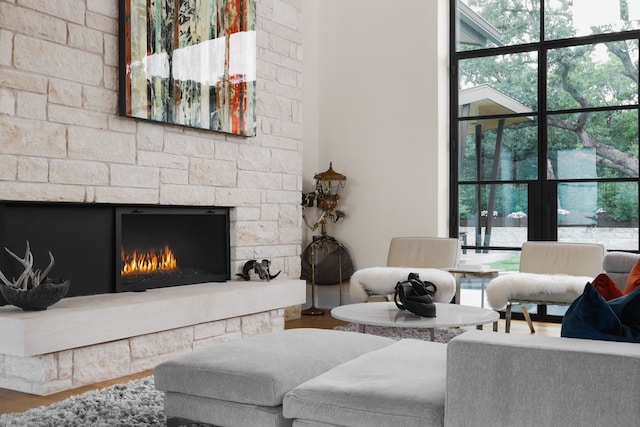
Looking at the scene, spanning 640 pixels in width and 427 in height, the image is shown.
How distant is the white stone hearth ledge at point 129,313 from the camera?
10.7 feet

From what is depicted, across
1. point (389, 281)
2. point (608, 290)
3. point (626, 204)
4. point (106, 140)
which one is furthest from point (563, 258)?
point (106, 140)

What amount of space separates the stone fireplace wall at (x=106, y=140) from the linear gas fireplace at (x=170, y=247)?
0.12 metres

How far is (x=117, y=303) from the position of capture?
384cm

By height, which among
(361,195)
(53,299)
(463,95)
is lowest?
(53,299)

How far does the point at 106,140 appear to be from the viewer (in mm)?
4141

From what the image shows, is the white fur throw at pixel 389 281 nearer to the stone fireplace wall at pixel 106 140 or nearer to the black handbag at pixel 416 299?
the stone fireplace wall at pixel 106 140

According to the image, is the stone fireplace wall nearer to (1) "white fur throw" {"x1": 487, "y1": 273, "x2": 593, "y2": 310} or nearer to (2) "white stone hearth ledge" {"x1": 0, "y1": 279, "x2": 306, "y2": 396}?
(2) "white stone hearth ledge" {"x1": 0, "y1": 279, "x2": 306, "y2": 396}

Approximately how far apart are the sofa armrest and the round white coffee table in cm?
146

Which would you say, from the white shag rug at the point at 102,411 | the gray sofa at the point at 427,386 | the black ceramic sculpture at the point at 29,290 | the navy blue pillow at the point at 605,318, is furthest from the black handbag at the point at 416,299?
the black ceramic sculpture at the point at 29,290

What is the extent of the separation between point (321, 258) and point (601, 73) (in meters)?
3.00

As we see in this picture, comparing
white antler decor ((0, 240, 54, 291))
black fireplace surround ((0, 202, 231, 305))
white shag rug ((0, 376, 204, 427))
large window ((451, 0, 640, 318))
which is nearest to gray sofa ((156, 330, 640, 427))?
white shag rug ((0, 376, 204, 427))

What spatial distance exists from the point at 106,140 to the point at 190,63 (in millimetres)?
943

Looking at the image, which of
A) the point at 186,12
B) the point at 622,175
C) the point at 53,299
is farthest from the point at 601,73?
the point at 53,299

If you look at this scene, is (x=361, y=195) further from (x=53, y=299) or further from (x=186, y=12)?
(x=53, y=299)
